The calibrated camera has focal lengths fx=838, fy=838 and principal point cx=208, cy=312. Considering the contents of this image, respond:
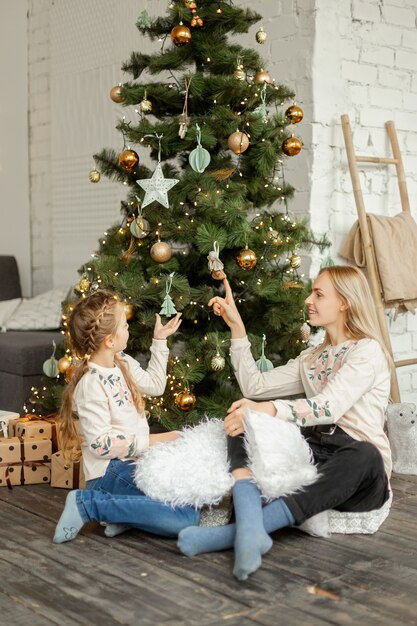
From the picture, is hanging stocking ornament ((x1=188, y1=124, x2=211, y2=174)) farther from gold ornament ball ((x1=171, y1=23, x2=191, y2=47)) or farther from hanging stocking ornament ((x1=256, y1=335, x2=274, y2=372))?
hanging stocking ornament ((x1=256, y1=335, x2=274, y2=372))

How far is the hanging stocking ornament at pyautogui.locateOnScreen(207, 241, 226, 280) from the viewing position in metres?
2.77

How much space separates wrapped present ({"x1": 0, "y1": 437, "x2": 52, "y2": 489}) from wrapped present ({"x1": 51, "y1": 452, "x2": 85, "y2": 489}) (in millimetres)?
66

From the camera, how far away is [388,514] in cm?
263

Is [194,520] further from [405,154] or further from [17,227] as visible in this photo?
[17,227]

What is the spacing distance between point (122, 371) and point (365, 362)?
75 centimetres

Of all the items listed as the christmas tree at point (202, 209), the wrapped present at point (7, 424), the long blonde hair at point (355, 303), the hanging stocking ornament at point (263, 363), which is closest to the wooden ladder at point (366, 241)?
the christmas tree at point (202, 209)

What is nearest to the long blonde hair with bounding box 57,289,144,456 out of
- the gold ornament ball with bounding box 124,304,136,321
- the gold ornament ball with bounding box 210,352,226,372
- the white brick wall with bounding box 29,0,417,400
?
the gold ornament ball with bounding box 124,304,136,321

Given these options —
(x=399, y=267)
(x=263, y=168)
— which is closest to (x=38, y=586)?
(x=263, y=168)

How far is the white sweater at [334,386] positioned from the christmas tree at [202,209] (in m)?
0.13

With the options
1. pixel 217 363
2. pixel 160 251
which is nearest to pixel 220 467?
pixel 217 363

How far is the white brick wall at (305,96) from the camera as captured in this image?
3.63m

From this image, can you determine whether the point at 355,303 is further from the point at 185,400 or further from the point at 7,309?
the point at 7,309

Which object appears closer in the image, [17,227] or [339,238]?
[339,238]

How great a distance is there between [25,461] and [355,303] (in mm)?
1311
